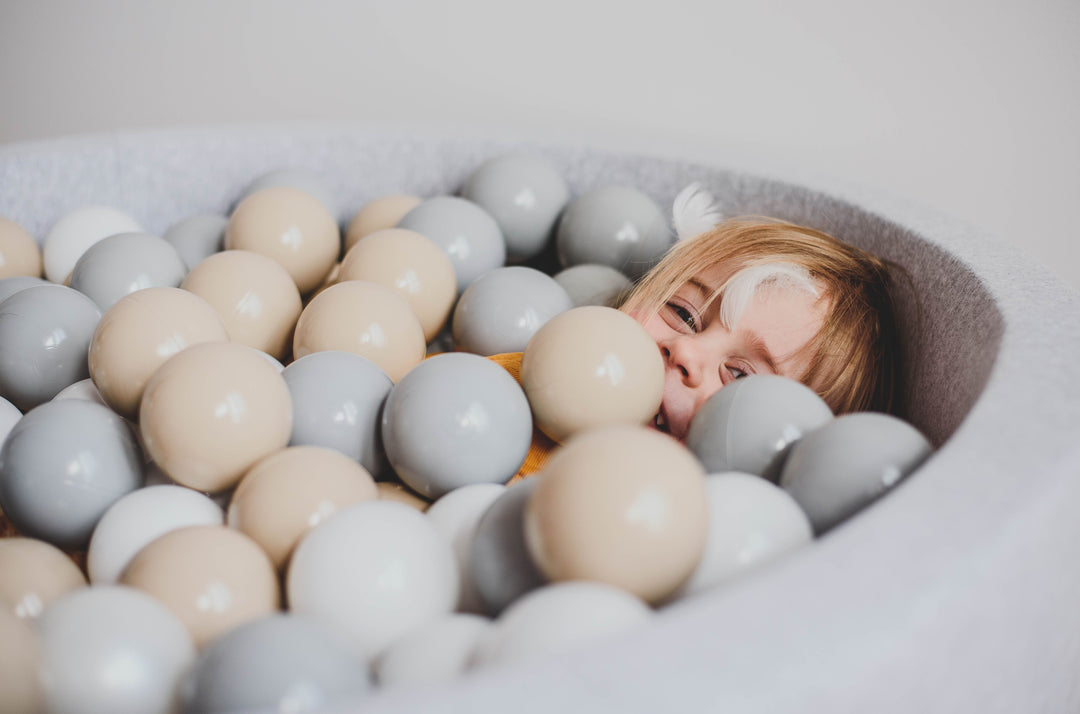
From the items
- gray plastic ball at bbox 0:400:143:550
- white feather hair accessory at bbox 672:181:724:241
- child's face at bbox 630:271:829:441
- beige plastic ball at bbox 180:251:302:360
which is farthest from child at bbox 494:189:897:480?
gray plastic ball at bbox 0:400:143:550

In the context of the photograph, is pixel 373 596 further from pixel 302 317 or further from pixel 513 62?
pixel 513 62

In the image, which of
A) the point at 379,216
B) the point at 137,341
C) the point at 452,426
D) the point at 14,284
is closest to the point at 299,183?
the point at 379,216

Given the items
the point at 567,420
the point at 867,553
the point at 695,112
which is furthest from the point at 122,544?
the point at 695,112

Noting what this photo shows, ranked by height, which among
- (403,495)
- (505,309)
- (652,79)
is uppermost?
(652,79)

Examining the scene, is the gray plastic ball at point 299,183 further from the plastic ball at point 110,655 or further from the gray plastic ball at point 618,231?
the plastic ball at point 110,655

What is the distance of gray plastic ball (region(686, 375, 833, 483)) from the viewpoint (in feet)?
2.11

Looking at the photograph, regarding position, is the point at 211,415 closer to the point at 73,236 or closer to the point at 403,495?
the point at 403,495

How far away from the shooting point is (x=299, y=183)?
112 cm

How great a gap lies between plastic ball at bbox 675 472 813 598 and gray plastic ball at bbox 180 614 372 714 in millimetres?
207

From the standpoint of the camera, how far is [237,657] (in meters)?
0.41

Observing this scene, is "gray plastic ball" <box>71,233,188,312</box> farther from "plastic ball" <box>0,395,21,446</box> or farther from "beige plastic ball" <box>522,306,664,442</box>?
"beige plastic ball" <box>522,306,664,442</box>

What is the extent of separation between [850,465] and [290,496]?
38 cm

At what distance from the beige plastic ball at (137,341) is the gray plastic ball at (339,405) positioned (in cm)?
9

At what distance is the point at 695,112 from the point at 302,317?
33.8 inches
